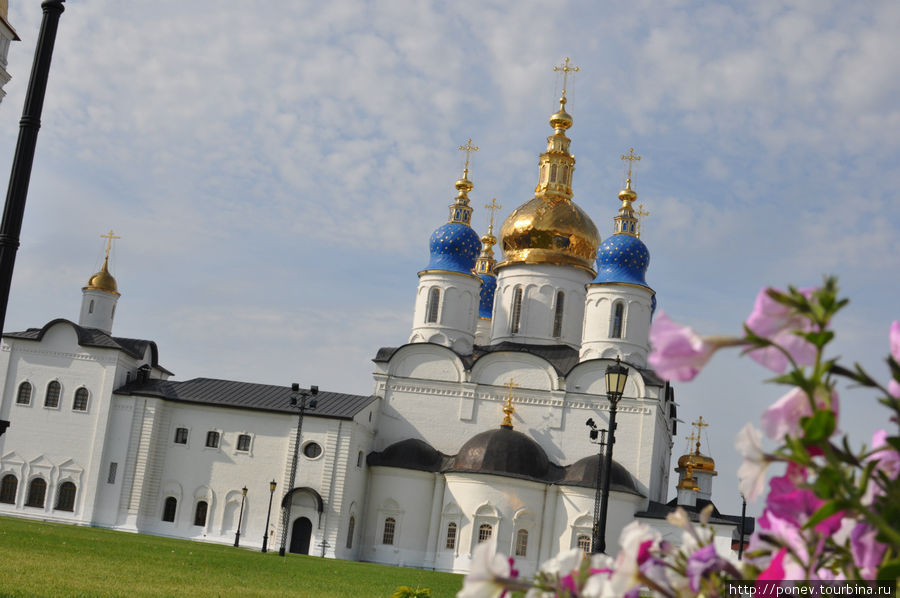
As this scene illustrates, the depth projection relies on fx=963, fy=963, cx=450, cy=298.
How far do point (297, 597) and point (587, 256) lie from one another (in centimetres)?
2662

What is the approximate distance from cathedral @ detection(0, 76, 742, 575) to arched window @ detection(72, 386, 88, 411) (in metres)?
0.08

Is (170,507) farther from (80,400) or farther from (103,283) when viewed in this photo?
(103,283)

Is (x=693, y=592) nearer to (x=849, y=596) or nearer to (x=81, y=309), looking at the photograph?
(x=849, y=596)

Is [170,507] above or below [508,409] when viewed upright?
below

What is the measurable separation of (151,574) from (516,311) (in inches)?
966

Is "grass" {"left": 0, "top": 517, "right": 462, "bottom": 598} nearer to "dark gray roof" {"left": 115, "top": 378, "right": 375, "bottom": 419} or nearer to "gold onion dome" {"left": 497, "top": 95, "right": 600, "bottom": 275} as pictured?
"dark gray roof" {"left": 115, "top": 378, "right": 375, "bottom": 419}

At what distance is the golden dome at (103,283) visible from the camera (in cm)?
3962

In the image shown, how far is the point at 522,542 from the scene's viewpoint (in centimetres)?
3212

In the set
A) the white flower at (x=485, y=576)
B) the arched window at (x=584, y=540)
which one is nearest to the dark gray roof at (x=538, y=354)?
the arched window at (x=584, y=540)

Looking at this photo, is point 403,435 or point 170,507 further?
point 403,435

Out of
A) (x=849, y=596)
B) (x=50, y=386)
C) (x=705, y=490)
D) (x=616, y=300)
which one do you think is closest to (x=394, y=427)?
(x=616, y=300)

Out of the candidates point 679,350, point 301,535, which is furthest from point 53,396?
point 679,350

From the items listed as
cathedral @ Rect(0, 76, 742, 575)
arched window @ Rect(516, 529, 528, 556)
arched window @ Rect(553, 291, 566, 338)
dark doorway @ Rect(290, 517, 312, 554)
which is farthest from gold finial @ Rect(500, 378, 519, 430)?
dark doorway @ Rect(290, 517, 312, 554)

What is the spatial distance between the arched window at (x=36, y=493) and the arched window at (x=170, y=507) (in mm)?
4367
